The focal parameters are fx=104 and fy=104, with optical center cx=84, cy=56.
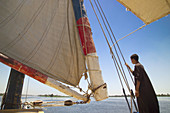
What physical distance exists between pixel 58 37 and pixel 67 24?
0.81 m

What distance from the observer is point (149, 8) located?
1.74 meters

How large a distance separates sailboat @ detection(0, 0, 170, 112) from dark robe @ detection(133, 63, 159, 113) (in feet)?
3.44

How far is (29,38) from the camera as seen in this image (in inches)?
124

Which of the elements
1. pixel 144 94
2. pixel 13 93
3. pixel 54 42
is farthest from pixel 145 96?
pixel 54 42

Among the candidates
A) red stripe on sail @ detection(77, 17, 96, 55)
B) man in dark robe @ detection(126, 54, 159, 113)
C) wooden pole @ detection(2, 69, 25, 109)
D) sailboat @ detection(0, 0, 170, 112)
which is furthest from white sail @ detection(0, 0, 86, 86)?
man in dark robe @ detection(126, 54, 159, 113)

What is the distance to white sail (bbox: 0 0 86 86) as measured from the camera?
112 inches

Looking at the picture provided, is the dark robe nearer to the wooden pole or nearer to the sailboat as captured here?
the sailboat

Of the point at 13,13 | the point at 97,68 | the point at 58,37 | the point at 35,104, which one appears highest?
the point at 13,13

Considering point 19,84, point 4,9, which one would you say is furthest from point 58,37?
point 19,84

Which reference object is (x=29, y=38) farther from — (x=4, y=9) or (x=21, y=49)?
(x=4, y=9)

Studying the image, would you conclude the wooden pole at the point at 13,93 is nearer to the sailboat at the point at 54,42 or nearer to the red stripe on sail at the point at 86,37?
the sailboat at the point at 54,42

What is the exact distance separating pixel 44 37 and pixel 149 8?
10.1 feet

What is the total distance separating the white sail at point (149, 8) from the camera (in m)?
1.63

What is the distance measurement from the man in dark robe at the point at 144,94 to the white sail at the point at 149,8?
92 centimetres
